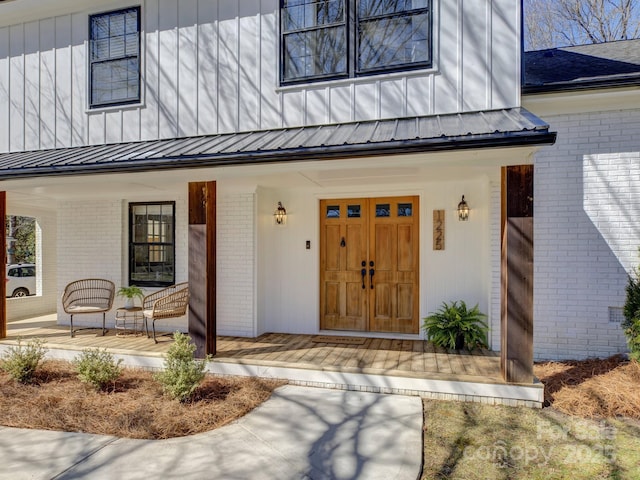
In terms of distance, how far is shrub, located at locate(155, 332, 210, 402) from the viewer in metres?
4.04

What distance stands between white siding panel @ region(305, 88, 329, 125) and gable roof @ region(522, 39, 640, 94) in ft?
8.33

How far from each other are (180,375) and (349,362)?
2016mm

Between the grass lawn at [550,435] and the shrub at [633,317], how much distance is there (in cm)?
25

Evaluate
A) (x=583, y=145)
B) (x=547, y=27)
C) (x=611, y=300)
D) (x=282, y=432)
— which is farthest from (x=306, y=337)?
(x=547, y=27)

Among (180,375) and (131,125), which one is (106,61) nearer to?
(131,125)

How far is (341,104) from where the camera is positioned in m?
5.23

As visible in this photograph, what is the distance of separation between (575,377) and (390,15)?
198 inches

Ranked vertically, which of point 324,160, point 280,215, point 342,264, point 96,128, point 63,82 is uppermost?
point 63,82

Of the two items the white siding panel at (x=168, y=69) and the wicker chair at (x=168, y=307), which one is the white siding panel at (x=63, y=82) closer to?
the white siding panel at (x=168, y=69)

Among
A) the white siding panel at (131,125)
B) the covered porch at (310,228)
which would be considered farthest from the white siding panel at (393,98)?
the white siding panel at (131,125)

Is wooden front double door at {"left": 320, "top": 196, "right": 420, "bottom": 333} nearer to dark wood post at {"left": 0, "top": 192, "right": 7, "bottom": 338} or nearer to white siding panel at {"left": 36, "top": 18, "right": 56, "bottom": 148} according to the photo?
white siding panel at {"left": 36, "top": 18, "right": 56, "bottom": 148}

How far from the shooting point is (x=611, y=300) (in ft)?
16.4

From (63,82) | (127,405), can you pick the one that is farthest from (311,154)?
(63,82)

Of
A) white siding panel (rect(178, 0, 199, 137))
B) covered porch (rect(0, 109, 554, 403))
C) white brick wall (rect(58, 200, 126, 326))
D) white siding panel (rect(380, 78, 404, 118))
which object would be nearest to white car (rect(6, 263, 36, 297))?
covered porch (rect(0, 109, 554, 403))
